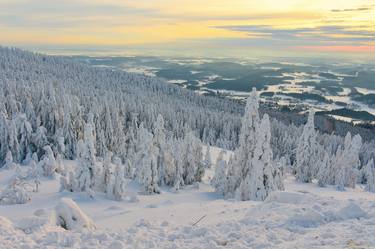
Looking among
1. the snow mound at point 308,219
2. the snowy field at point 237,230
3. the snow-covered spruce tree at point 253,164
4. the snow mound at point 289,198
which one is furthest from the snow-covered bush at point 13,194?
the snow mound at point 308,219

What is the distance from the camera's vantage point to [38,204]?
29.2 meters

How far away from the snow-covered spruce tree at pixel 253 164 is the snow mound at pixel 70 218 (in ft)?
63.8

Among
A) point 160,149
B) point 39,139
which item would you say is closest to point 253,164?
point 160,149

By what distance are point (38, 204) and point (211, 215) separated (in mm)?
14057

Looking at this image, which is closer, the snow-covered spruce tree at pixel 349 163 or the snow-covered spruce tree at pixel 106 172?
the snow-covered spruce tree at pixel 106 172

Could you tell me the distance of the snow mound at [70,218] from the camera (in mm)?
18433

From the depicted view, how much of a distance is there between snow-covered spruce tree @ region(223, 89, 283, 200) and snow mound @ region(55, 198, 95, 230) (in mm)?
19431

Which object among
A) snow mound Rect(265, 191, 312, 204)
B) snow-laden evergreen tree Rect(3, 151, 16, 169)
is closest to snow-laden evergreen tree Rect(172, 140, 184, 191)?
snow-laden evergreen tree Rect(3, 151, 16, 169)

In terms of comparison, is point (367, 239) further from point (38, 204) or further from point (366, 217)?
point (38, 204)

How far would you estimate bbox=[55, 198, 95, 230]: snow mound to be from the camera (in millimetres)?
18433

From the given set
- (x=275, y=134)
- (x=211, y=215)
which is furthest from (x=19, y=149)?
(x=275, y=134)

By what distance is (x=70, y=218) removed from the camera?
61.5 ft

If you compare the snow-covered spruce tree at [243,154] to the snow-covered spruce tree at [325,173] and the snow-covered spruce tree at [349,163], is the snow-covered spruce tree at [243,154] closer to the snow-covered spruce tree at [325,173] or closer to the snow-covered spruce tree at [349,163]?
the snow-covered spruce tree at [325,173]

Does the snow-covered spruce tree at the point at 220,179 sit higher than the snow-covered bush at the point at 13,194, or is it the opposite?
the snow-covered bush at the point at 13,194
